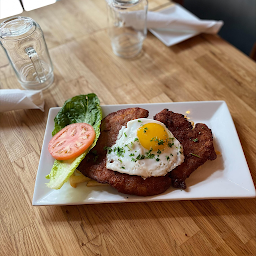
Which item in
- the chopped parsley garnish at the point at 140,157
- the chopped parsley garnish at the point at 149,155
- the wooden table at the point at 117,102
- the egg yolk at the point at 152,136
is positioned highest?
the egg yolk at the point at 152,136

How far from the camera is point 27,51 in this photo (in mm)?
2553

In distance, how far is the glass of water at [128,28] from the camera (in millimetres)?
3205

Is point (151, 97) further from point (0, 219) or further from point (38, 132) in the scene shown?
point (0, 219)

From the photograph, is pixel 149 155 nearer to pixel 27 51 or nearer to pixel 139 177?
pixel 139 177

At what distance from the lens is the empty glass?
2441mm

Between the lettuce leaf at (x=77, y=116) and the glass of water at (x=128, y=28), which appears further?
the glass of water at (x=128, y=28)

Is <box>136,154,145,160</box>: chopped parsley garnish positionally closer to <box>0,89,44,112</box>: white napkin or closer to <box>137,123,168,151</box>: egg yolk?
<box>137,123,168,151</box>: egg yolk

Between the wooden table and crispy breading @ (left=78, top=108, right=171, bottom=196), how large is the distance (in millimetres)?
221

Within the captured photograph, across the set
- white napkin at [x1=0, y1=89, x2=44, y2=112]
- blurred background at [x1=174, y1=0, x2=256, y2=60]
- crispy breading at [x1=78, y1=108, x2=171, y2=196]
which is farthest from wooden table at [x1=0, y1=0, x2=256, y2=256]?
blurred background at [x1=174, y1=0, x2=256, y2=60]

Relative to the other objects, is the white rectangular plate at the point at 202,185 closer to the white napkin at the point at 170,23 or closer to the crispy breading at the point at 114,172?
the crispy breading at the point at 114,172

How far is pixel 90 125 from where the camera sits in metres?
2.11

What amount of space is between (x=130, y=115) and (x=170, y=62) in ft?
4.27

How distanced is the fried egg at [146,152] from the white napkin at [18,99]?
111 centimetres

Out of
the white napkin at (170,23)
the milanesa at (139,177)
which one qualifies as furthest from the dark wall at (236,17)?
the milanesa at (139,177)
